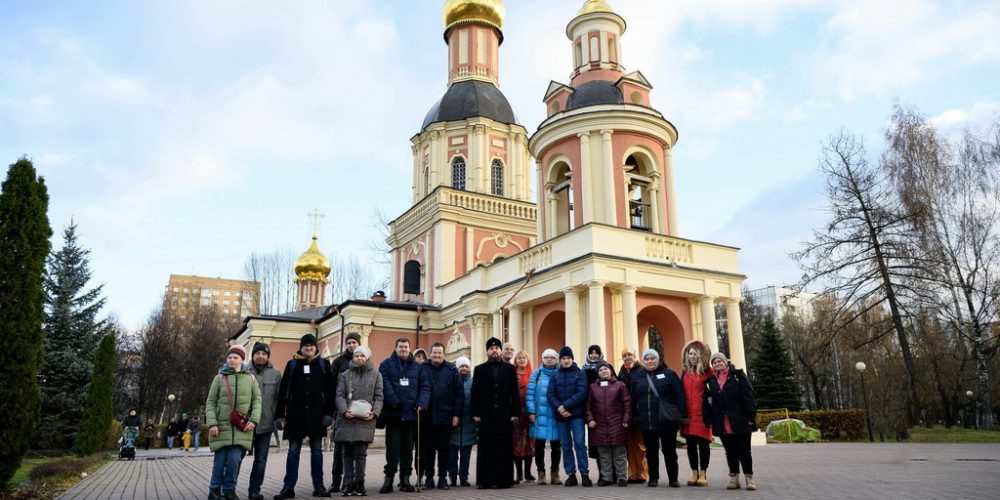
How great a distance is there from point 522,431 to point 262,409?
327 centimetres

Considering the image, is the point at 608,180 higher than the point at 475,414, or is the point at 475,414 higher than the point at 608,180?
the point at 608,180

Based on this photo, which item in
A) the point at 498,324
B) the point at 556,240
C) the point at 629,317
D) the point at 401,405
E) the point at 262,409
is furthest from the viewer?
the point at 498,324

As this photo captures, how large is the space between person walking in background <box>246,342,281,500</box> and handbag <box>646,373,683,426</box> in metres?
4.51

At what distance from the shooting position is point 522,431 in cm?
908

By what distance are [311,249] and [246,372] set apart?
36801 mm

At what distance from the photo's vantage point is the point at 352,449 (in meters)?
7.96

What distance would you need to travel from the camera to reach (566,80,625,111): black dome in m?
21.1

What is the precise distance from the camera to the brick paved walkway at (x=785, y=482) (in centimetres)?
720

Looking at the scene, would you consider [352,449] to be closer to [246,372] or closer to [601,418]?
[246,372]

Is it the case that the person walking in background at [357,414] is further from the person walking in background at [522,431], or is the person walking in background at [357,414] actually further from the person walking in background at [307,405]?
the person walking in background at [522,431]

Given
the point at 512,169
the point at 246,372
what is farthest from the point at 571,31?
the point at 246,372

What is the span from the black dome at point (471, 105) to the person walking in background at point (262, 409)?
2483cm

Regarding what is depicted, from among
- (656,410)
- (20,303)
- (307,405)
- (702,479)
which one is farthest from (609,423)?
(20,303)

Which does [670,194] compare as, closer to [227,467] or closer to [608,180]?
[608,180]
